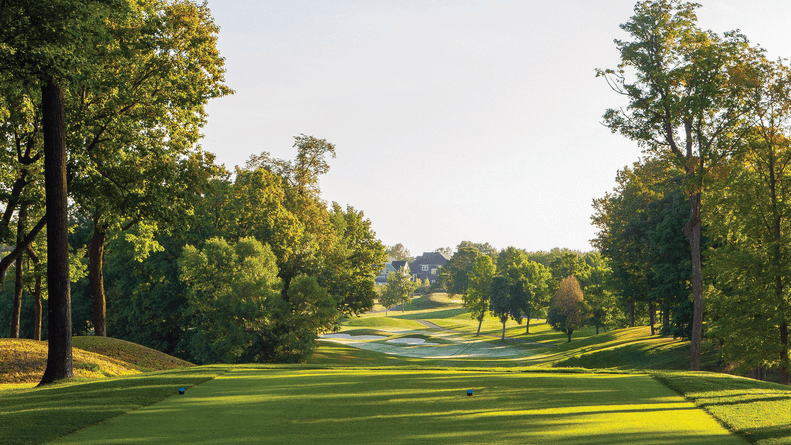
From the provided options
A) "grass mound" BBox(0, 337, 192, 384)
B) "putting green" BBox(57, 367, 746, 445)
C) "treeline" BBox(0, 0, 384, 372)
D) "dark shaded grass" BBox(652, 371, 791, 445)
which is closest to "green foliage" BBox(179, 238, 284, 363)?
"treeline" BBox(0, 0, 384, 372)

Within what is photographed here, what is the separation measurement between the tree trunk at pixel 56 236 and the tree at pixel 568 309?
5454 centimetres

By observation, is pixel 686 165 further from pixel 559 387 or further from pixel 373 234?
pixel 373 234

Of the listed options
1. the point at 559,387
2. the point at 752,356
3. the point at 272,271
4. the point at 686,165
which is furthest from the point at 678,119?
the point at 272,271

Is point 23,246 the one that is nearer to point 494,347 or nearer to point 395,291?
point 494,347

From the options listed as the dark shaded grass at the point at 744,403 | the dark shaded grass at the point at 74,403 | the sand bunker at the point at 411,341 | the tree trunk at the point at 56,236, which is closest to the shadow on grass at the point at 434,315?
the sand bunker at the point at 411,341

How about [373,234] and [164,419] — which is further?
[373,234]

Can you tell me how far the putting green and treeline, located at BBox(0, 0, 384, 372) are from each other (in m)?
8.49

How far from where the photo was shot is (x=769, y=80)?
27.5 metres

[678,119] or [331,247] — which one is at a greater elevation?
[678,119]

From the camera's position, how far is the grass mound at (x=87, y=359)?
20.0 m

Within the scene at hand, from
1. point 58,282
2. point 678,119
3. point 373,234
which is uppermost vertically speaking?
point 678,119

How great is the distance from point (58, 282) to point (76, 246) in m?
35.8

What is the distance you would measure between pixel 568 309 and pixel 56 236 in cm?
5532

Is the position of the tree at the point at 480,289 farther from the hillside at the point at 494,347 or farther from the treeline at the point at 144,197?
the treeline at the point at 144,197
